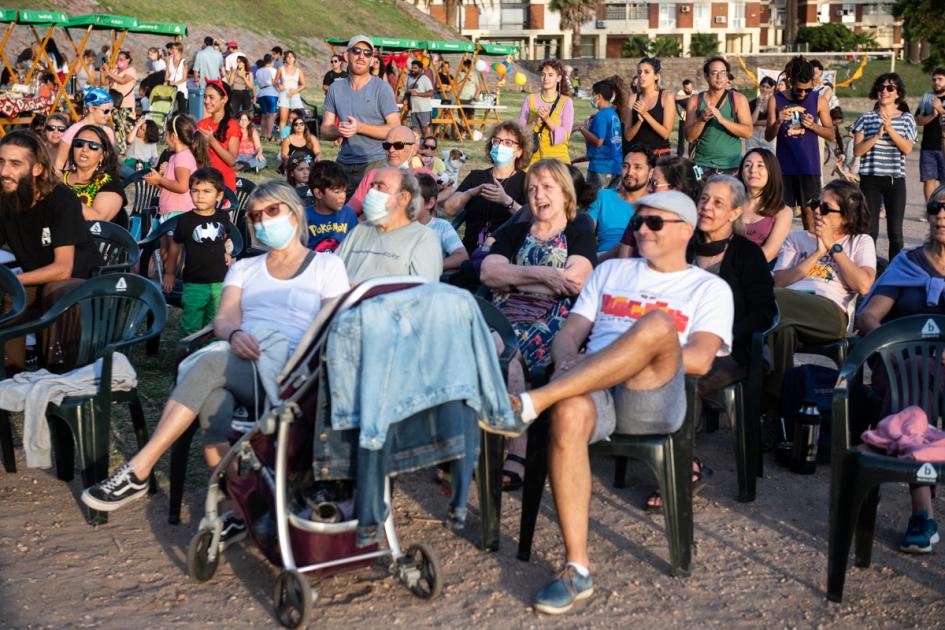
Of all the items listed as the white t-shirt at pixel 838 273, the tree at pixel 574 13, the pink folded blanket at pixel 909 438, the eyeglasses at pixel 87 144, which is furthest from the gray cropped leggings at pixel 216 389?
the tree at pixel 574 13

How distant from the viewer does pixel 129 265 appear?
709 centimetres

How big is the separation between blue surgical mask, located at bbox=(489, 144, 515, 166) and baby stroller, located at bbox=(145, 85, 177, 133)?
13291 mm

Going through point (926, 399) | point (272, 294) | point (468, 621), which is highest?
point (272, 294)

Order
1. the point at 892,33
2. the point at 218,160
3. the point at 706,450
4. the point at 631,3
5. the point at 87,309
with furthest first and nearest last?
1. the point at 892,33
2. the point at 631,3
3. the point at 218,160
4. the point at 706,450
5. the point at 87,309

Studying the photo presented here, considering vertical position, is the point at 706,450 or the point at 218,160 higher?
the point at 218,160

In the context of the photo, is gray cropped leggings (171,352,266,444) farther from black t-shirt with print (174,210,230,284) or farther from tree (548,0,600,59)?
tree (548,0,600,59)

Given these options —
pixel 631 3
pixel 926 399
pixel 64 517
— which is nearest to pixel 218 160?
pixel 64 517

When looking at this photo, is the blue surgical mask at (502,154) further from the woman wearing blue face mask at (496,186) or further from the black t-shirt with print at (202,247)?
the black t-shirt with print at (202,247)

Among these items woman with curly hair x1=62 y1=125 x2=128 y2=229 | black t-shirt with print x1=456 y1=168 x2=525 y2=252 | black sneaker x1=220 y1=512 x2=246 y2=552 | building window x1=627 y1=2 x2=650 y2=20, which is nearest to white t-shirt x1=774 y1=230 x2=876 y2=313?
black t-shirt with print x1=456 y1=168 x2=525 y2=252

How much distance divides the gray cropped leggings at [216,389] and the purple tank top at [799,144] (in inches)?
259

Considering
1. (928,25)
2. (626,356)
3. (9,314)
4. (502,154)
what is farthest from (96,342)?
(928,25)

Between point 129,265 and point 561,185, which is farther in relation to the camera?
point 129,265

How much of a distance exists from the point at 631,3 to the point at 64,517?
90.0m

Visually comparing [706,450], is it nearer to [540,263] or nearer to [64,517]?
[540,263]
